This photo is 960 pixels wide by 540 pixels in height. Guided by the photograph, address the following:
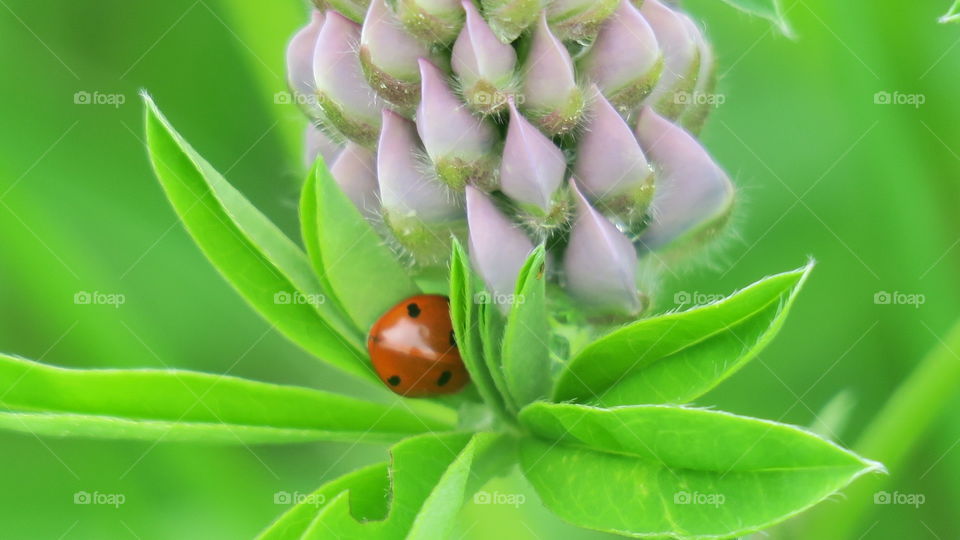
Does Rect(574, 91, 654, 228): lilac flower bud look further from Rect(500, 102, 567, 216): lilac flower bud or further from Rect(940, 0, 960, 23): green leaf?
Rect(940, 0, 960, 23): green leaf

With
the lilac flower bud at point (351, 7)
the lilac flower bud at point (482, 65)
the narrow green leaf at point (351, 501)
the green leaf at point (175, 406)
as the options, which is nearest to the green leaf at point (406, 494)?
the narrow green leaf at point (351, 501)

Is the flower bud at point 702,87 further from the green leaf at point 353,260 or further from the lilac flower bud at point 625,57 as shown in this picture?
the green leaf at point 353,260

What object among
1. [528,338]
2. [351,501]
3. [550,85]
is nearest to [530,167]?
[550,85]

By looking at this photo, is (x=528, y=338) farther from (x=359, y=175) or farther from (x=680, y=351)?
(x=359, y=175)

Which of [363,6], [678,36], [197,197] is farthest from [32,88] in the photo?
[678,36]

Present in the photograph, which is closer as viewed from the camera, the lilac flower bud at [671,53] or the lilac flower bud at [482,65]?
the lilac flower bud at [482,65]

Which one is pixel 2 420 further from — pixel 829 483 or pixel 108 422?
pixel 829 483
